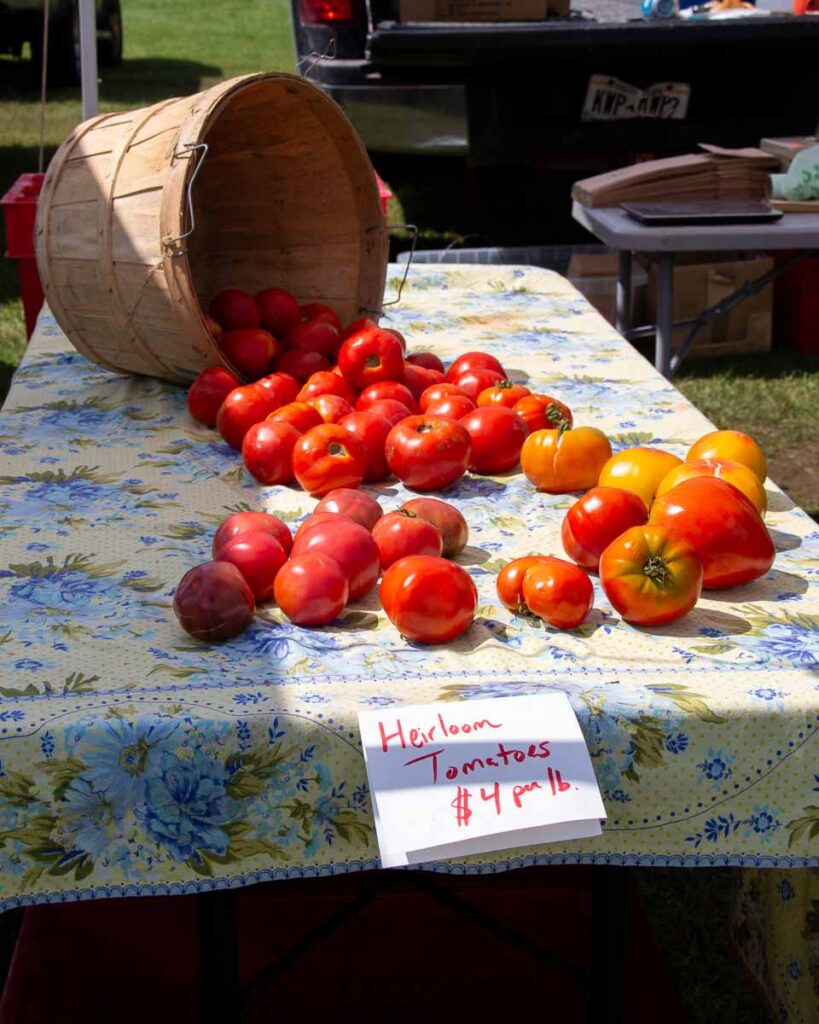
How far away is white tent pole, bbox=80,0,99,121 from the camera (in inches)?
125

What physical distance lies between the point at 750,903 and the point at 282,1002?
0.70 m

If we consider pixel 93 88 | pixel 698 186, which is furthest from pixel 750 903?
pixel 93 88

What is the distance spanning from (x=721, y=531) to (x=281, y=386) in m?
0.93

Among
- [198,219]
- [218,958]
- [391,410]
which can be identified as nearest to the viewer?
[218,958]

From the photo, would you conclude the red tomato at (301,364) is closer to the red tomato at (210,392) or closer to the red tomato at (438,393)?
the red tomato at (210,392)

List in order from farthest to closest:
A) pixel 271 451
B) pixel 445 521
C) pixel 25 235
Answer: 1. pixel 25 235
2. pixel 271 451
3. pixel 445 521

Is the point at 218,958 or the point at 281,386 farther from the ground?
the point at 281,386

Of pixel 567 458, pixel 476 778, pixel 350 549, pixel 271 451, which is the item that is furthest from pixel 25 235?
pixel 476 778

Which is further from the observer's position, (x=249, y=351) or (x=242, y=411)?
(x=249, y=351)

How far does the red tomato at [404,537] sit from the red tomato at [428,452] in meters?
0.32

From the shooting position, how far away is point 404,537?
154 cm

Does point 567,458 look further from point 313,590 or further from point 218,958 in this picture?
point 218,958

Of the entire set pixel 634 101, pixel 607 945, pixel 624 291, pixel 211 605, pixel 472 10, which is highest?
pixel 472 10

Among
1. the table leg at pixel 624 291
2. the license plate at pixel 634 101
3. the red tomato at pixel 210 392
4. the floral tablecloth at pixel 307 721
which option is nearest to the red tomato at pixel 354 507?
the floral tablecloth at pixel 307 721
